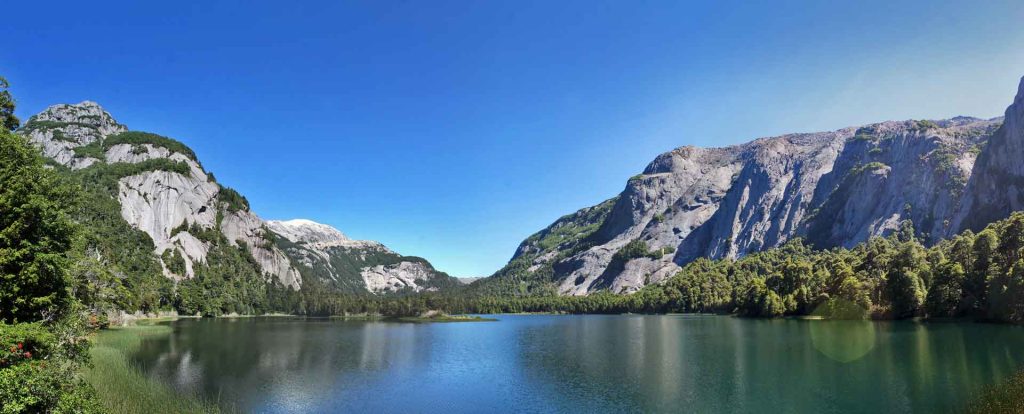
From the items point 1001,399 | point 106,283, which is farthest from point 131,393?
point 1001,399

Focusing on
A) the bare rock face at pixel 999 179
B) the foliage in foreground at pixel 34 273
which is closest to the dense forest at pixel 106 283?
the foliage in foreground at pixel 34 273

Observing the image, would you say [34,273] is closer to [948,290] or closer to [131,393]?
[131,393]

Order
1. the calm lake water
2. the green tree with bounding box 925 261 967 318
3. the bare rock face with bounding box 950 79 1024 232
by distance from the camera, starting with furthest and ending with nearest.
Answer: the bare rock face with bounding box 950 79 1024 232 < the green tree with bounding box 925 261 967 318 < the calm lake water

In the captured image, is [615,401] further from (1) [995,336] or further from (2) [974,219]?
(2) [974,219]

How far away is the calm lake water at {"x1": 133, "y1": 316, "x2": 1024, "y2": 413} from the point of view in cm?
3762

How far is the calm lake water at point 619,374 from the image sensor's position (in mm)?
37625

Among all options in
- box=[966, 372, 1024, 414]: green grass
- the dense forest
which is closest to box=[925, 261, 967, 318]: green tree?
the dense forest

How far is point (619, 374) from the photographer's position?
51.6 metres

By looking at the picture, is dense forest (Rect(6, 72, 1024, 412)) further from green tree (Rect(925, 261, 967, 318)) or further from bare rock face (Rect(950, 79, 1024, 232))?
bare rock face (Rect(950, 79, 1024, 232))

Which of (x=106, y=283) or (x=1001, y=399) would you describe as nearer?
(x=1001, y=399)

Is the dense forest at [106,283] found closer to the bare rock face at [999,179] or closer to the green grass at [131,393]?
the green grass at [131,393]

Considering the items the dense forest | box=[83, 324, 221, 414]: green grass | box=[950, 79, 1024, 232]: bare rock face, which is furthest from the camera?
box=[950, 79, 1024, 232]: bare rock face

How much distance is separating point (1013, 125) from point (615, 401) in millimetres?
205007

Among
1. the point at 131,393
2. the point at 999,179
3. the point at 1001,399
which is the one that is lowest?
the point at 131,393
